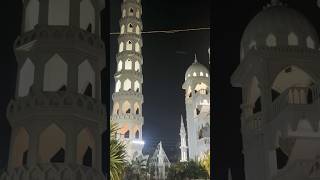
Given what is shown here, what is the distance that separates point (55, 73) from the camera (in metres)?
12.8

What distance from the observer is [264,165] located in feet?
46.6

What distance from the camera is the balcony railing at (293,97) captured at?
13266 millimetres

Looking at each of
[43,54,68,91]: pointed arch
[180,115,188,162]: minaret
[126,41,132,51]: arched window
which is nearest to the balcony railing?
[43,54,68,91]: pointed arch

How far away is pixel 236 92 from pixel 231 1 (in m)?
2.68

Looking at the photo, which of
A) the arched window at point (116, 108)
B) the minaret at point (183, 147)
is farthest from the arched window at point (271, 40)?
the minaret at point (183, 147)

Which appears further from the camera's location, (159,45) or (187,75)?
(187,75)

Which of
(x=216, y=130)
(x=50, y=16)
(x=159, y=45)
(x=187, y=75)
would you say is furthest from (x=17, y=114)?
(x=187, y=75)

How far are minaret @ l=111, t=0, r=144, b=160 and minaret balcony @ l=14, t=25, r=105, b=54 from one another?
15.3m

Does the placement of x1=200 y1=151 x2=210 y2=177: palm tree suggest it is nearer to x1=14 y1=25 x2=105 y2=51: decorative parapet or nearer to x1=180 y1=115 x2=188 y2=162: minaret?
x1=180 y1=115 x2=188 y2=162: minaret

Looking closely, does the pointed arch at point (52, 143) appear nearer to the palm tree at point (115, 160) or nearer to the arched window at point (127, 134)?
the palm tree at point (115, 160)

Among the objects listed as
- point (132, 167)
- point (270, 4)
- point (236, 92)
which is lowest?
point (132, 167)

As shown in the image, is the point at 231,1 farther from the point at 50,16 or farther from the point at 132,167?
the point at 132,167

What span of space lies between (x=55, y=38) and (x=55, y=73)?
0.81 m

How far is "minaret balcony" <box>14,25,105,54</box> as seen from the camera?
12.6m
